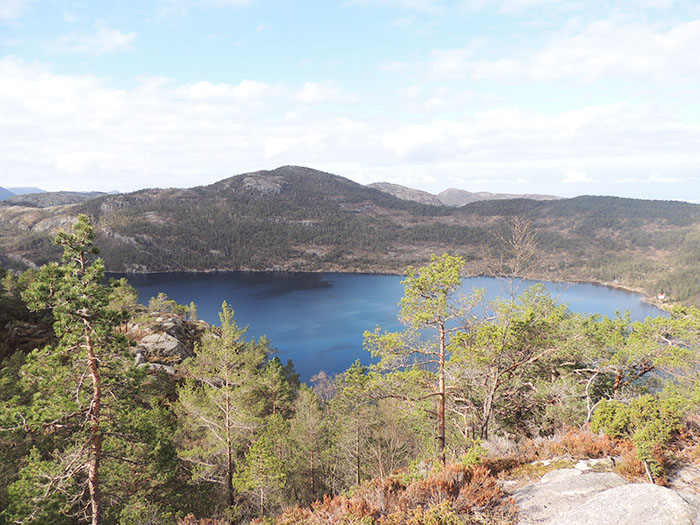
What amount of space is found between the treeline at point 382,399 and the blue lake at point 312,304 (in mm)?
49495

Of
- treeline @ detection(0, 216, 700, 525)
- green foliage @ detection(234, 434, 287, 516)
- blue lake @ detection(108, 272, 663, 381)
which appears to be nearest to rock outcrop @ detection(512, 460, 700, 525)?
treeline @ detection(0, 216, 700, 525)

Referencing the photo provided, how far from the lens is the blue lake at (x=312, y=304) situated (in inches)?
3361

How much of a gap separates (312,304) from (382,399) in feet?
387

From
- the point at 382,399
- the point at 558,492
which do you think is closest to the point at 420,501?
the point at 558,492

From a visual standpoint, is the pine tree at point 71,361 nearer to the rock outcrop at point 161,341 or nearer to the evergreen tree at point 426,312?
the evergreen tree at point 426,312

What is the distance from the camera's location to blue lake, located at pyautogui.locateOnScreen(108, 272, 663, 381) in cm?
8538

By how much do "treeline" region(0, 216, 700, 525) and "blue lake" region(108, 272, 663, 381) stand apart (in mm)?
49495

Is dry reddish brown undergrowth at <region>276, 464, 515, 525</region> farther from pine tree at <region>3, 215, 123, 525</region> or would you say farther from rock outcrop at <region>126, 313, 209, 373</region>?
rock outcrop at <region>126, 313, 209, 373</region>

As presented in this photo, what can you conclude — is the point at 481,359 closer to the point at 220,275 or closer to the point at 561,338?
the point at 561,338

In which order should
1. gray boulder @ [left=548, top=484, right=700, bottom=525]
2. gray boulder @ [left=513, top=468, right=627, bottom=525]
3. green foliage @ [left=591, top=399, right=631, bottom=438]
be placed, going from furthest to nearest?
green foliage @ [left=591, top=399, right=631, bottom=438], gray boulder @ [left=513, top=468, right=627, bottom=525], gray boulder @ [left=548, top=484, right=700, bottom=525]

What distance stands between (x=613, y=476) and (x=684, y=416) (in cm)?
454

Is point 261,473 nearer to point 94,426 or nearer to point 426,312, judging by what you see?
point 94,426

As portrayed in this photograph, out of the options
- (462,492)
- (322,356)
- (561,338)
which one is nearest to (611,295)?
(322,356)

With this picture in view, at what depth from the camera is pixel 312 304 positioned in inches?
5039
